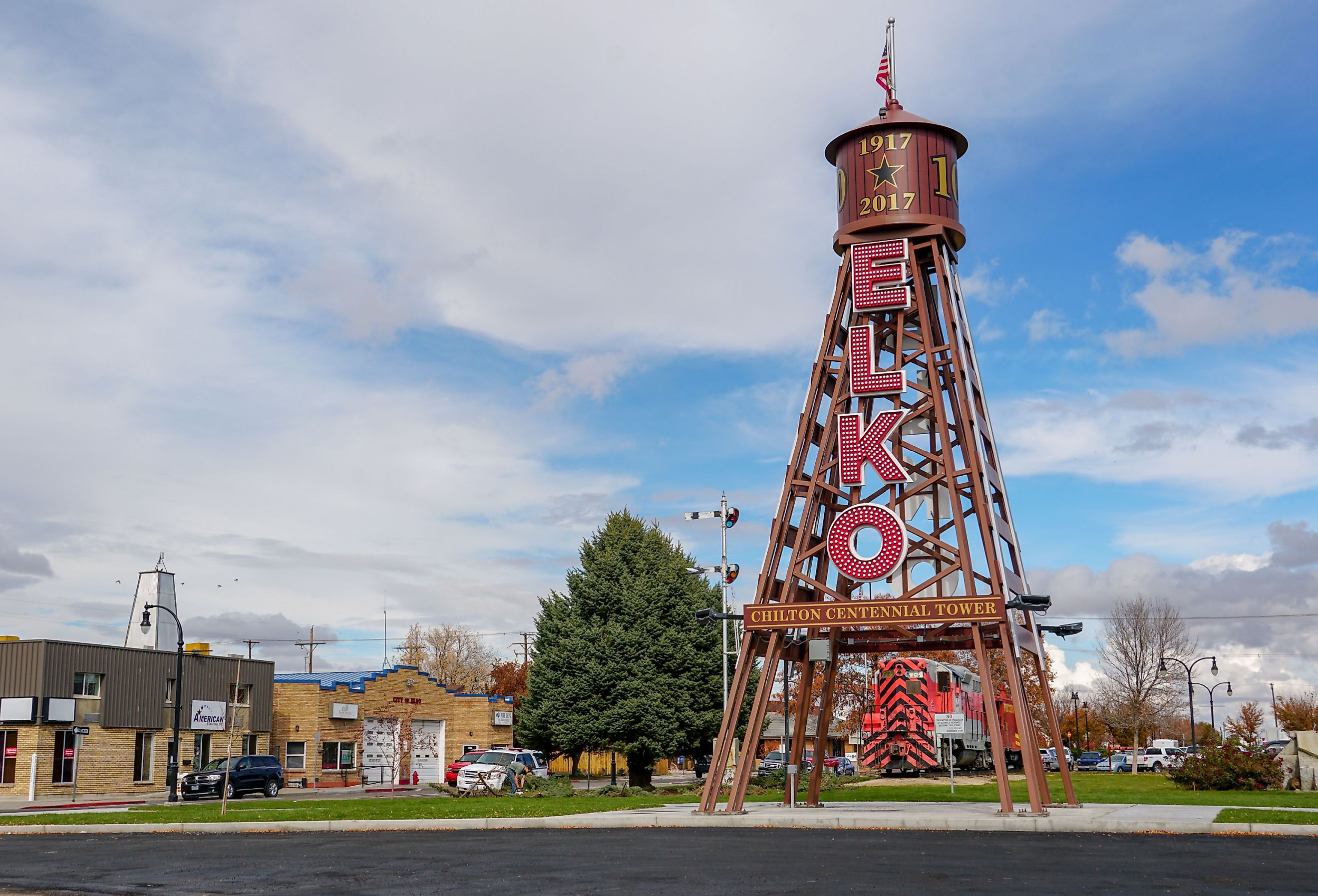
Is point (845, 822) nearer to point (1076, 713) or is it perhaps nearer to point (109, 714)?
point (109, 714)

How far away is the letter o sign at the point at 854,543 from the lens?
83.1 feet

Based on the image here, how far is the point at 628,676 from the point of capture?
43.1 m

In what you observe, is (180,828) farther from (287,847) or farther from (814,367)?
(814,367)

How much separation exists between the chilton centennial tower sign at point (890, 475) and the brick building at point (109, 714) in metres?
24.2

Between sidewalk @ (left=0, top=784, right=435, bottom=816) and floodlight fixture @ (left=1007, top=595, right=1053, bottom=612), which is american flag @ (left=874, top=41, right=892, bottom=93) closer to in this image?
floodlight fixture @ (left=1007, top=595, right=1053, bottom=612)

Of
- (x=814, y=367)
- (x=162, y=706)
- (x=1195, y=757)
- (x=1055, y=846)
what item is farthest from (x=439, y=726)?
(x=1055, y=846)

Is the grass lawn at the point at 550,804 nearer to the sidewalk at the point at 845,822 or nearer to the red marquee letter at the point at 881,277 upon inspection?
the sidewalk at the point at 845,822

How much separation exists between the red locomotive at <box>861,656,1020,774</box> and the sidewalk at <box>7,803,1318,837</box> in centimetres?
1670

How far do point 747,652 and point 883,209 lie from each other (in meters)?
10.5

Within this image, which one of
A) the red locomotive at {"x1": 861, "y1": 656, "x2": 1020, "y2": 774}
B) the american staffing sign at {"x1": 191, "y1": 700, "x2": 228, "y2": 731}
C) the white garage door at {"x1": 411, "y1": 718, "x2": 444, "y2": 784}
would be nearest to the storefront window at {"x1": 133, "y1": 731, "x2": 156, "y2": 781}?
the american staffing sign at {"x1": 191, "y1": 700, "x2": 228, "y2": 731}

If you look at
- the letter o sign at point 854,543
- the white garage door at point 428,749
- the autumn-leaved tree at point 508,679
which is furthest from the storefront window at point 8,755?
the autumn-leaved tree at point 508,679

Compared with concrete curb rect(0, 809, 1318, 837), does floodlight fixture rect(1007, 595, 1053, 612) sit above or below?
above

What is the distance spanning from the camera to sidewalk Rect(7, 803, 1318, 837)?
2128 centimetres

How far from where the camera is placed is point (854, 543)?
84.6ft
